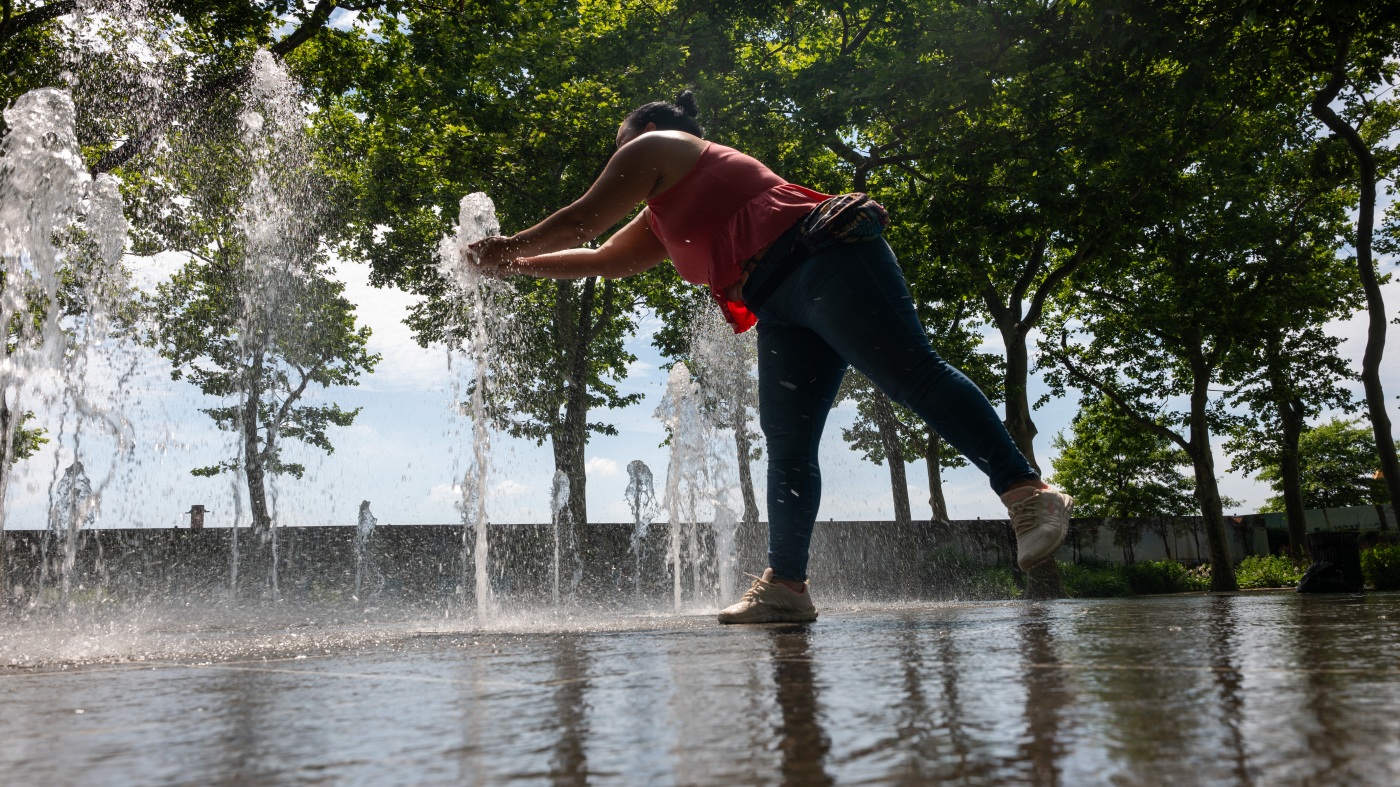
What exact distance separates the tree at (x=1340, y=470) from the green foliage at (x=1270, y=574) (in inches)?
926

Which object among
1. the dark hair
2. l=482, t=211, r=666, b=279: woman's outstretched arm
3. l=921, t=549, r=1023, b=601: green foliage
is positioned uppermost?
the dark hair

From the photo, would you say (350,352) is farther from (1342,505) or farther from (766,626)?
(1342,505)

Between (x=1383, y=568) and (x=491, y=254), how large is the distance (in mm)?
13444

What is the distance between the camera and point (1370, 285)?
1413cm

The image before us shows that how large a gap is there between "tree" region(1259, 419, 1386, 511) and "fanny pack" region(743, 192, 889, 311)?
155 feet

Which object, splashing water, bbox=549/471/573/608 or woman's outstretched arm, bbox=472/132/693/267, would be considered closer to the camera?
woman's outstretched arm, bbox=472/132/693/267

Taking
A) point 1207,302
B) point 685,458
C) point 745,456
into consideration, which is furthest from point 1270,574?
point 685,458

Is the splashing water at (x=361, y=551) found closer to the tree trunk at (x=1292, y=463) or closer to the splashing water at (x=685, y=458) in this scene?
the splashing water at (x=685, y=458)

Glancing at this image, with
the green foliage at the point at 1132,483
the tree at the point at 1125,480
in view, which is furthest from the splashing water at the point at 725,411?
the green foliage at the point at 1132,483

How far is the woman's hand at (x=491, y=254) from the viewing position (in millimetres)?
3385

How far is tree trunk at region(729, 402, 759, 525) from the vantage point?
17.0 metres

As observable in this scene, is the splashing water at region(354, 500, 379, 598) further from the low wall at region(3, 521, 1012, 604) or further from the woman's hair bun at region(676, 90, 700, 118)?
the woman's hair bun at region(676, 90, 700, 118)

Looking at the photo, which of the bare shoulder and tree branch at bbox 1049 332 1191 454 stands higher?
tree branch at bbox 1049 332 1191 454

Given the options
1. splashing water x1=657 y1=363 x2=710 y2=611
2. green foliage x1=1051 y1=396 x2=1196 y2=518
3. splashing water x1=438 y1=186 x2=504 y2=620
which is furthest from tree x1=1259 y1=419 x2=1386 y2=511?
splashing water x1=438 y1=186 x2=504 y2=620
